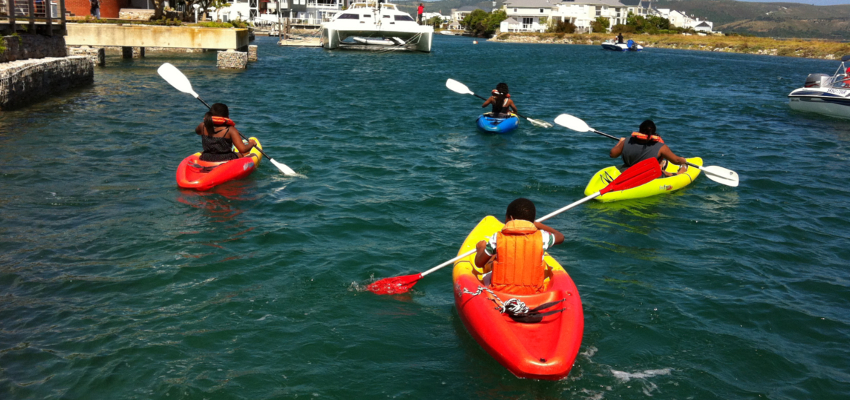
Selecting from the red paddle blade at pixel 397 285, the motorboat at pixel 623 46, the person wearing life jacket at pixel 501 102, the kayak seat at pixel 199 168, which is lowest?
the red paddle blade at pixel 397 285

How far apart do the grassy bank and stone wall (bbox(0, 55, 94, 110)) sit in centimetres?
6688

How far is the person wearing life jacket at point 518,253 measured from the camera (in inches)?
213

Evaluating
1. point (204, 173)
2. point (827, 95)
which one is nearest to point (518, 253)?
point (204, 173)

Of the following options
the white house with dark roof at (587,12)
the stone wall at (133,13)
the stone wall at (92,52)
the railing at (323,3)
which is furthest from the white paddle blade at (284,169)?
the white house with dark roof at (587,12)

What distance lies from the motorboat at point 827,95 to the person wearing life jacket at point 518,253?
18.2 metres

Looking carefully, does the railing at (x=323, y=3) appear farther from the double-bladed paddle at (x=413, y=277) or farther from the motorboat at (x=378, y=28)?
the double-bladed paddle at (x=413, y=277)

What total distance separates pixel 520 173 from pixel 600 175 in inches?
85.4

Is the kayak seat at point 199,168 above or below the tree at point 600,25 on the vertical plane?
below

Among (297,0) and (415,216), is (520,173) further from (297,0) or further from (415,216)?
(297,0)

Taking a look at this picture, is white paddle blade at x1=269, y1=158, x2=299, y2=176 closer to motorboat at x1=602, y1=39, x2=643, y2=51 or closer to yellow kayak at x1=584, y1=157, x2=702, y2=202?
yellow kayak at x1=584, y1=157, x2=702, y2=202

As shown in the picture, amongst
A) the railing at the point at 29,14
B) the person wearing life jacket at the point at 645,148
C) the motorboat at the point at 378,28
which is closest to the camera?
the person wearing life jacket at the point at 645,148

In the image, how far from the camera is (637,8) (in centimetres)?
14212

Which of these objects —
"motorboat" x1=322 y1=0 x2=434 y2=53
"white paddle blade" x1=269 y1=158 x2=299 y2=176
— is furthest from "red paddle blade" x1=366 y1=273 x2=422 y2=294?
"motorboat" x1=322 y1=0 x2=434 y2=53

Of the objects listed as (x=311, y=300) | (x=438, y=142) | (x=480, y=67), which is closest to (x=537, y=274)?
(x=311, y=300)
